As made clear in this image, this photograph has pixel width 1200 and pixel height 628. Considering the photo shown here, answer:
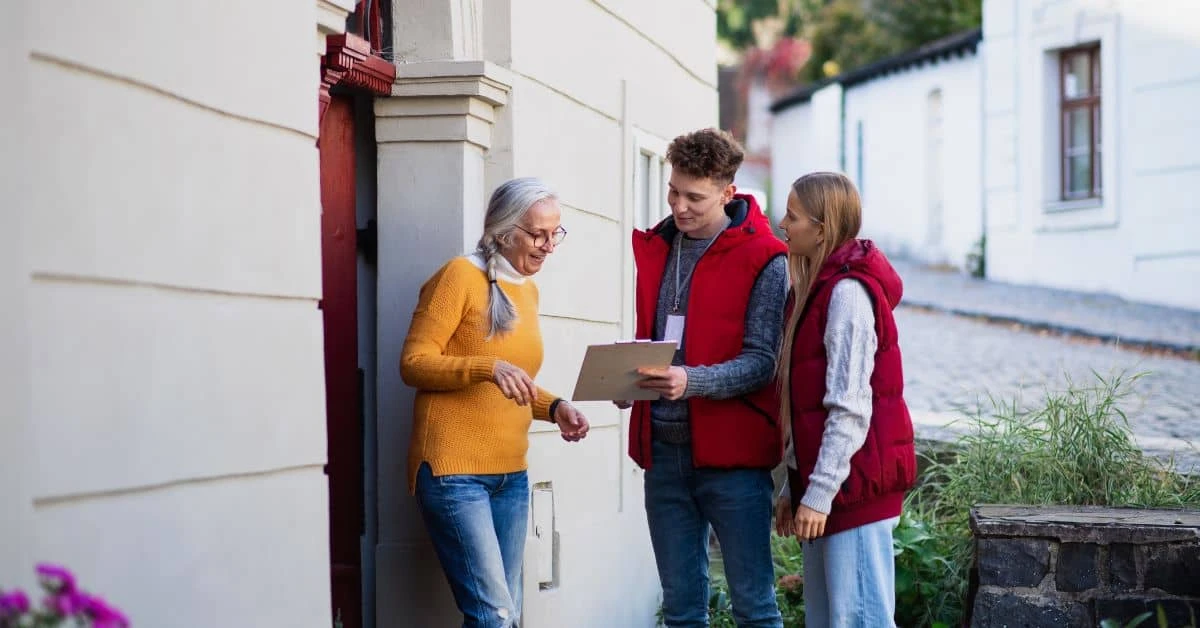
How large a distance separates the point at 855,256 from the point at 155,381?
5.89ft

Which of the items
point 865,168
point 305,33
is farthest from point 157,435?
point 865,168

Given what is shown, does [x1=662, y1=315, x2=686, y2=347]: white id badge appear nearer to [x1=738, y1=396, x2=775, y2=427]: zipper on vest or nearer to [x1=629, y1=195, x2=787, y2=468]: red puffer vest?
[x1=629, y1=195, x2=787, y2=468]: red puffer vest

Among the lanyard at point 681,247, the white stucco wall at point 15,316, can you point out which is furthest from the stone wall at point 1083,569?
the white stucco wall at point 15,316

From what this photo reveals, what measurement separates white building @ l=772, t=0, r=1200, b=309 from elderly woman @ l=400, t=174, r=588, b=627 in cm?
1380

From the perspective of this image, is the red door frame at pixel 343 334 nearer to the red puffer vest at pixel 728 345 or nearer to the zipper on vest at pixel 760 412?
the red puffer vest at pixel 728 345

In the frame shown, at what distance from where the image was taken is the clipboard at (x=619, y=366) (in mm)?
3633

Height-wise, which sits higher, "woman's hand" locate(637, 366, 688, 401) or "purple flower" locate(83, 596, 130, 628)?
"woman's hand" locate(637, 366, 688, 401)

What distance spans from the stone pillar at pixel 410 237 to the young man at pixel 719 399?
0.84 m

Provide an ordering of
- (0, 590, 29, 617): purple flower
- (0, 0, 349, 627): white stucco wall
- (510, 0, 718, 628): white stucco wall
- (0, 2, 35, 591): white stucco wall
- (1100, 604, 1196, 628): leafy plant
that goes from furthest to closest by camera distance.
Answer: (510, 0, 718, 628): white stucco wall
(1100, 604, 1196, 628): leafy plant
(0, 0, 349, 627): white stucco wall
(0, 2, 35, 591): white stucco wall
(0, 590, 29, 617): purple flower

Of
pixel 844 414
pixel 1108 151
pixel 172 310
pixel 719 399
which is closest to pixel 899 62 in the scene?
pixel 1108 151

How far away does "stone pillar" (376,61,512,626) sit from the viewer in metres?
4.48

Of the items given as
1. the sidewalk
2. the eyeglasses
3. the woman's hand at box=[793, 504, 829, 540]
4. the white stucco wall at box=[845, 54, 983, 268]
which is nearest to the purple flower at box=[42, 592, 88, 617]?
the woman's hand at box=[793, 504, 829, 540]

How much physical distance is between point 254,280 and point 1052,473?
3.72 meters

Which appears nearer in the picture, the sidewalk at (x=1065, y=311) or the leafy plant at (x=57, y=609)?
the leafy plant at (x=57, y=609)
